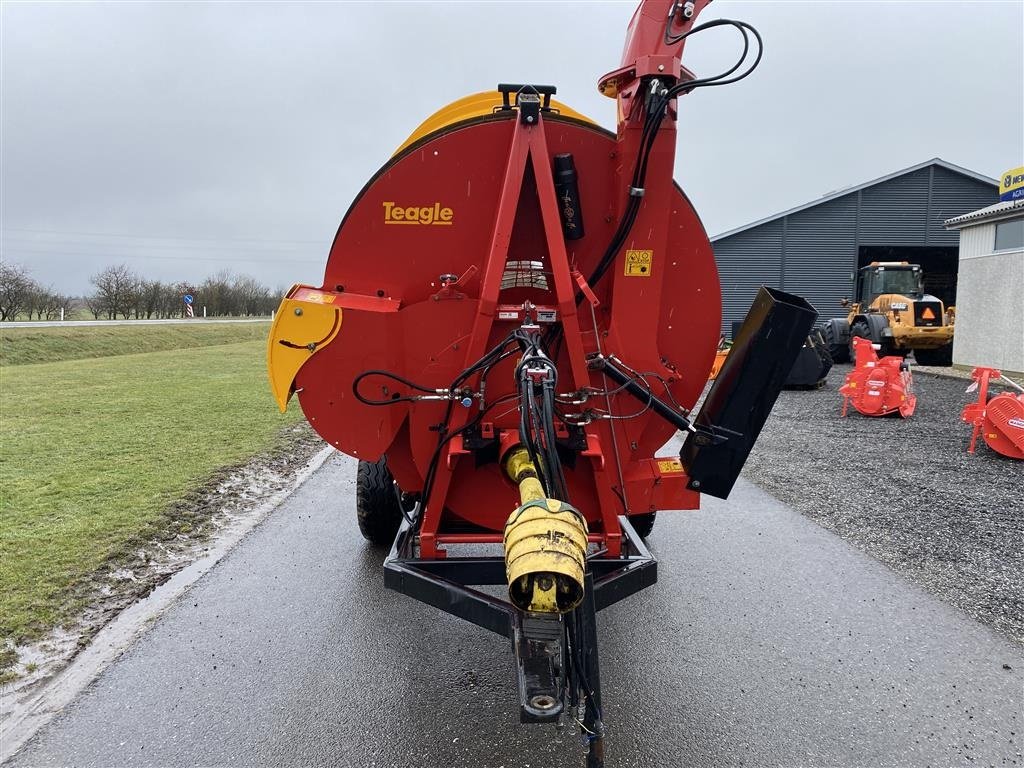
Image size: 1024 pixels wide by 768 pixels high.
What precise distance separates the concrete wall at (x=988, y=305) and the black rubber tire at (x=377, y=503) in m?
16.3

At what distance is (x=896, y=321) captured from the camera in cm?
1709

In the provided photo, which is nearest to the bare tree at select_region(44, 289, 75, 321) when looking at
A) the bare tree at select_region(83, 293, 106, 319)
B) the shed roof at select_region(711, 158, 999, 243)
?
the bare tree at select_region(83, 293, 106, 319)

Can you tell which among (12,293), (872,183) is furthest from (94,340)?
(872,183)

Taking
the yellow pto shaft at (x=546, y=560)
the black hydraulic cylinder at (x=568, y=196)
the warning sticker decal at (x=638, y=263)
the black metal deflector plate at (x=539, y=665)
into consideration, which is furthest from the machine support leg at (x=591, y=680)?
the black hydraulic cylinder at (x=568, y=196)

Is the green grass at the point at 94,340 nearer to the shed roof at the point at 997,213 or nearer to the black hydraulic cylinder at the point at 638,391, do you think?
the black hydraulic cylinder at the point at 638,391

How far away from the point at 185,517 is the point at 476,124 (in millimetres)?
4112

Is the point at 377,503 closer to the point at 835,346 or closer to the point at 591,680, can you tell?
the point at 591,680

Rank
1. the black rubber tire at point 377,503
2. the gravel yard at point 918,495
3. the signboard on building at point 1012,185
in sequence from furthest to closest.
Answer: the signboard on building at point 1012,185 → the black rubber tire at point 377,503 → the gravel yard at point 918,495

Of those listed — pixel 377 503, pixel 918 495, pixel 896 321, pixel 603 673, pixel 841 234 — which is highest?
pixel 841 234

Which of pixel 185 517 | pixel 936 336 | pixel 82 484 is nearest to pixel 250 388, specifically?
pixel 82 484

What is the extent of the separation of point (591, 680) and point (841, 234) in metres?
28.5

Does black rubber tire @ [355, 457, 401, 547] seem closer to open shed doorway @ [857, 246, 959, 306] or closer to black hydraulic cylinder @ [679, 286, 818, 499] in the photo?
black hydraulic cylinder @ [679, 286, 818, 499]

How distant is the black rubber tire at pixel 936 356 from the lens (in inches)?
704

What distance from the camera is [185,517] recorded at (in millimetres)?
5242
